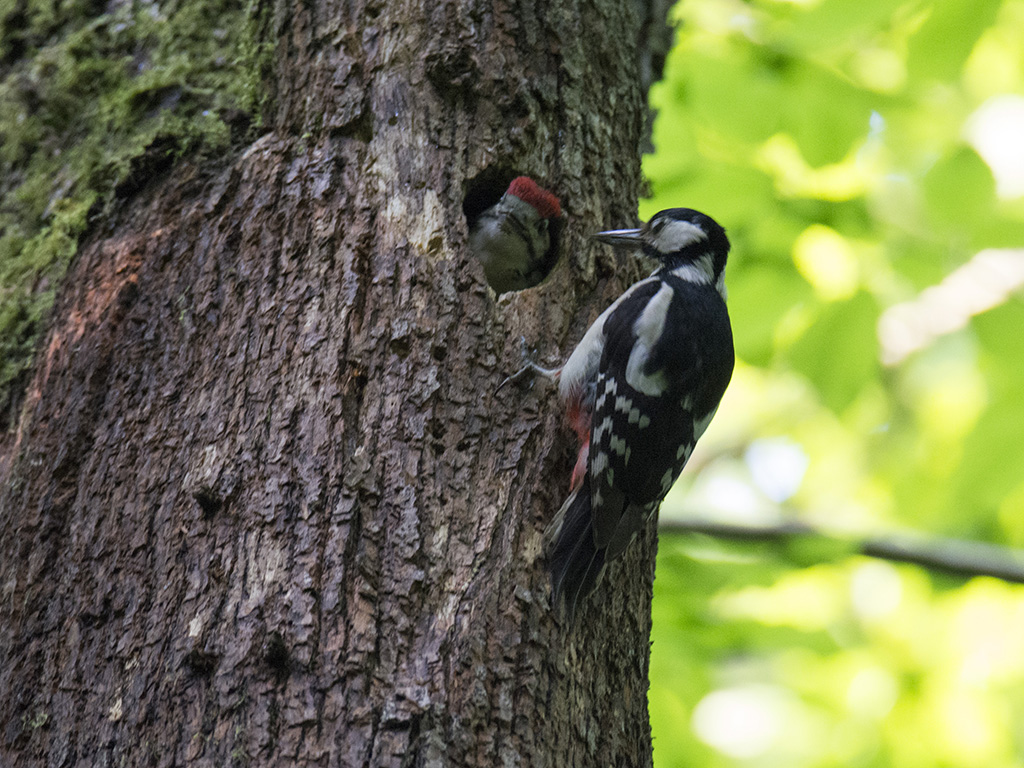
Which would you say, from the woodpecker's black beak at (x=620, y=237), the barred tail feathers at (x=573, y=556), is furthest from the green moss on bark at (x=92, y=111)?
the barred tail feathers at (x=573, y=556)

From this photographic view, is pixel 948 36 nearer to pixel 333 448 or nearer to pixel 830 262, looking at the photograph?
pixel 830 262

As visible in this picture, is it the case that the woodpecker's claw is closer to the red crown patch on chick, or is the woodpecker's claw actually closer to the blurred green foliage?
the red crown patch on chick

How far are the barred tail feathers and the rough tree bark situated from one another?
36 mm

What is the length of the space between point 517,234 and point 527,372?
58 centimetres

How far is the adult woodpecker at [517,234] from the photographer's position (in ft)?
7.68

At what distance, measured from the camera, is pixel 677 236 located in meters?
2.78

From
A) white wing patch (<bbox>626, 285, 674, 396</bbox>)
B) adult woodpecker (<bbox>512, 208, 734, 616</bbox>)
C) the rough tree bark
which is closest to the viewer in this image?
the rough tree bark

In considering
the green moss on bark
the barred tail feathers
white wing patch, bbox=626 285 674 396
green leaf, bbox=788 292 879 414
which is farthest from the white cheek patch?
the green moss on bark

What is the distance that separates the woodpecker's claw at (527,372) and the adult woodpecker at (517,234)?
1.40 feet

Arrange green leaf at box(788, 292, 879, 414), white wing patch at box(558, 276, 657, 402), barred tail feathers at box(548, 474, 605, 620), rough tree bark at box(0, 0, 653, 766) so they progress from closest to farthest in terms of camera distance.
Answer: rough tree bark at box(0, 0, 653, 766)
barred tail feathers at box(548, 474, 605, 620)
white wing patch at box(558, 276, 657, 402)
green leaf at box(788, 292, 879, 414)

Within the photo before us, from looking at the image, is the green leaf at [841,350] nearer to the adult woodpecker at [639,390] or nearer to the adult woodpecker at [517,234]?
the adult woodpecker at [639,390]

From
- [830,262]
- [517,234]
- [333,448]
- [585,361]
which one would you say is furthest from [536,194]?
[830,262]

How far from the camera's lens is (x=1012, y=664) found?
4.44m

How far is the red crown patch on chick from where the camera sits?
2.31 meters
